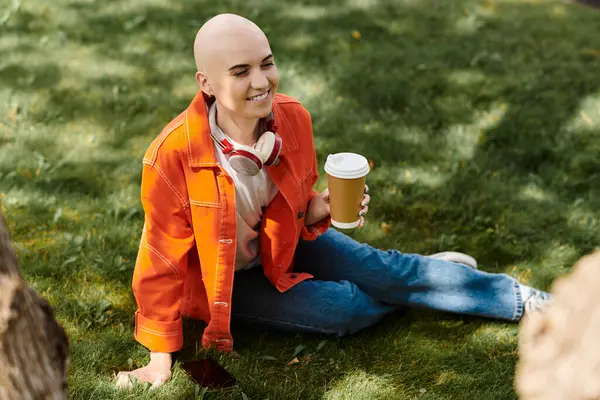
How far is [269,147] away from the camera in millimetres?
2883

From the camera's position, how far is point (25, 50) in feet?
18.0

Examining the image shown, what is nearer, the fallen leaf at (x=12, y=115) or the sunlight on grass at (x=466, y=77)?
the fallen leaf at (x=12, y=115)

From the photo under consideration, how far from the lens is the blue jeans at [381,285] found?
3350mm

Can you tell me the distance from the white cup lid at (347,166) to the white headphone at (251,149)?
25 cm

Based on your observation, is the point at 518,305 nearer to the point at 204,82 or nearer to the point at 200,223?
the point at 200,223

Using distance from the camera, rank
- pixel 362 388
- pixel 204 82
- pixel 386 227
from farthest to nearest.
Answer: pixel 386 227, pixel 362 388, pixel 204 82

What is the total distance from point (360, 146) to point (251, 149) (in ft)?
6.30

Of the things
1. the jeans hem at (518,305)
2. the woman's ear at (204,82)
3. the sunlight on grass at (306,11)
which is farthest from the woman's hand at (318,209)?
the sunlight on grass at (306,11)

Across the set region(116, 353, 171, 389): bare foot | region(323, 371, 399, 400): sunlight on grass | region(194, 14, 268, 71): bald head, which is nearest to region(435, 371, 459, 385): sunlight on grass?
region(323, 371, 399, 400): sunlight on grass

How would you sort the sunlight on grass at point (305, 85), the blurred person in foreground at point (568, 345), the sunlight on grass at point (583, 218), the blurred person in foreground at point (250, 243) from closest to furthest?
the blurred person in foreground at point (568, 345), the blurred person in foreground at point (250, 243), the sunlight on grass at point (583, 218), the sunlight on grass at point (305, 85)

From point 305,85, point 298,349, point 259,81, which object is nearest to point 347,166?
point 259,81

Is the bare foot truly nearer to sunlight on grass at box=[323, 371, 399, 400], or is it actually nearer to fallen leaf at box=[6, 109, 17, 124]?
sunlight on grass at box=[323, 371, 399, 400]

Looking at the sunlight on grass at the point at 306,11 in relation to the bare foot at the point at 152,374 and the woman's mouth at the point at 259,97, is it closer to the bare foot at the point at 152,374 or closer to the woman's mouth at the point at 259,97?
the woman's mouth at the point at 259,97

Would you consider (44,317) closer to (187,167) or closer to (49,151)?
(187,167)
